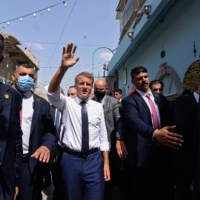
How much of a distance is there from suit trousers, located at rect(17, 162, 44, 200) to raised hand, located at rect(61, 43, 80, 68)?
1.06 metres

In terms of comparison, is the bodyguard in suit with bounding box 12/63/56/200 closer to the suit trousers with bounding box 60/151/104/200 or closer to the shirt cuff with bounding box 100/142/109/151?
the suit trousers with bounding box 60/151/104/200

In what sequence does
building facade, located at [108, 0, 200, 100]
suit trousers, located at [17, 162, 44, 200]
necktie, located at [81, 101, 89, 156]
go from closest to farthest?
suit trousers, located at [17, 162, 44, 200]
necktie, located at [81, 101, 89, 156]
building facade, located at [108, 0, 200, 100]

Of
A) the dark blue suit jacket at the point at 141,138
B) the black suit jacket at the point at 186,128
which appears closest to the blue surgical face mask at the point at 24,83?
the dark blue suit jacket at the point at 141,138

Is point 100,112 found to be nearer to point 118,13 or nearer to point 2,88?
point 2,88

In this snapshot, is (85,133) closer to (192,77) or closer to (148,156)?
(148,156)

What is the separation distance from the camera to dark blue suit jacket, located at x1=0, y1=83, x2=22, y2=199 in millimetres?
1540

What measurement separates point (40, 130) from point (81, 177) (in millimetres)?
633

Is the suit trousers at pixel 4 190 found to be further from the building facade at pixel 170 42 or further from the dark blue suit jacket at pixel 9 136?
the building facade at pixel 170 42

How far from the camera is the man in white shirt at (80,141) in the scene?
7.34 ft

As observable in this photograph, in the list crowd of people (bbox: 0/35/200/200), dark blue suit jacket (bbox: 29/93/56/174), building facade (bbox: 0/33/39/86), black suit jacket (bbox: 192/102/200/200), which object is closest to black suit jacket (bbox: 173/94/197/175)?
crowd of people (bbox: 0/35/200/200)

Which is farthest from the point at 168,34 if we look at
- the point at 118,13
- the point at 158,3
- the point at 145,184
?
the point at 118,13

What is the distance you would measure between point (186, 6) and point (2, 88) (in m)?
5.21

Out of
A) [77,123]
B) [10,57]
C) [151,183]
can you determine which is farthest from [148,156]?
[10,57]

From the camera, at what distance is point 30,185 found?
220 centimetres
